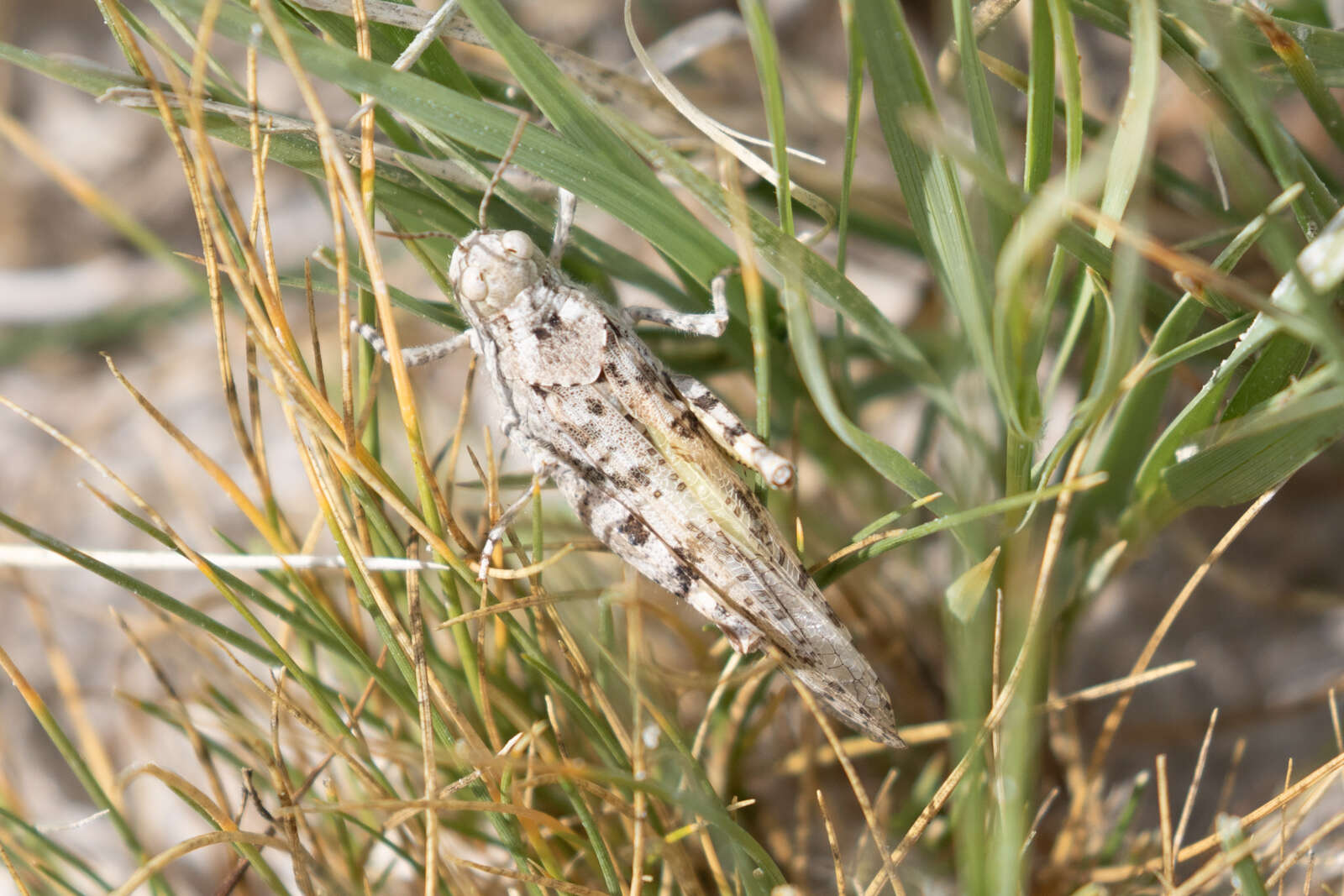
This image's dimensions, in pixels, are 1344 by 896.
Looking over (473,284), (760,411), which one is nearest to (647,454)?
(760,411)

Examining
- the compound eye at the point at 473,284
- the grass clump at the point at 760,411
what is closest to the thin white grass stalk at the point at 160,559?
the grass clump at the point at 760,411

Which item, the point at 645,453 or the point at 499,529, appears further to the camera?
the point at 645,453

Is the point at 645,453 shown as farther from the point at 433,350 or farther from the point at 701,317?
the point at 433,350

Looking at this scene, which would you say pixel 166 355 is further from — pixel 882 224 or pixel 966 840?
pixel 966 840

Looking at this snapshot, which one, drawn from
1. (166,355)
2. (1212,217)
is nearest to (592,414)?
(1212,217)

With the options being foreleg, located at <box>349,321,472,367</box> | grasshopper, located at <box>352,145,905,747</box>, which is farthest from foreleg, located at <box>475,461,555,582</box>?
foreleg, located at <box>349,321,472,367</box>

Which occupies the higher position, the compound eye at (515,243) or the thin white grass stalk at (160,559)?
the compound eye at (515,243)

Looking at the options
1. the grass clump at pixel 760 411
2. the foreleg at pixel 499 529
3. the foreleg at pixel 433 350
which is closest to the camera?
the grass clump at pixel 760 411

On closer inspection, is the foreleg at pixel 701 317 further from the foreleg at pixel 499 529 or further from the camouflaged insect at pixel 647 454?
the foreleg at pixel 499 529
